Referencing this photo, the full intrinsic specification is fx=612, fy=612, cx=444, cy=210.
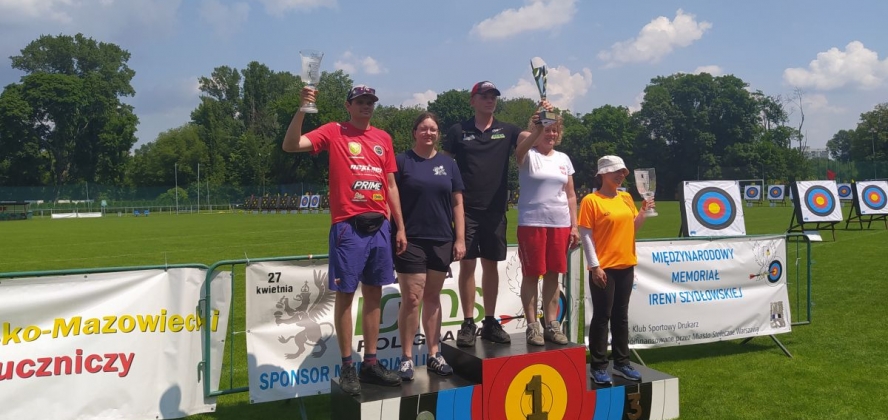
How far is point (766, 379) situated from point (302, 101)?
462 centimetres

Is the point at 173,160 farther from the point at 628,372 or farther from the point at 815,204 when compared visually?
the point at 628,372

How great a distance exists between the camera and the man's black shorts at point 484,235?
466 cm

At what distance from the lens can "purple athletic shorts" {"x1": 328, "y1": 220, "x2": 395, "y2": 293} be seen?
3.99 meters

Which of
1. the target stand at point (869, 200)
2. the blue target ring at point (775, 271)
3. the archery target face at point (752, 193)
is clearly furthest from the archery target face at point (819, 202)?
the archery target face at point (752, 193)

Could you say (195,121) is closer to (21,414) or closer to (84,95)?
(84,95)

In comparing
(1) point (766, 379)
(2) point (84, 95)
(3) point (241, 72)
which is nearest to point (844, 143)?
(3) point (241, 72)

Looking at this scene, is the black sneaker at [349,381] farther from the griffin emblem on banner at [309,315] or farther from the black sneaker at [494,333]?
the black sneaker at [494,333]

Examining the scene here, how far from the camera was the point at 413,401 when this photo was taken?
3.95 m

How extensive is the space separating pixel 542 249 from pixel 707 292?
257 centimetres

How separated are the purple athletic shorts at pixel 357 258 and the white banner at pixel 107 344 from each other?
1.08 metres

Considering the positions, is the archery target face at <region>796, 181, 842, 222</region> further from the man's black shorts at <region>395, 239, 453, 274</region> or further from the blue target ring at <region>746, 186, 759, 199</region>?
the blue target ring at <region>746, 186, 759, 199</region>

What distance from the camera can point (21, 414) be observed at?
3936 mm

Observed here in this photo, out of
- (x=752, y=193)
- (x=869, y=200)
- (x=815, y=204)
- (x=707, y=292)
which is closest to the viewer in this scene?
(x=707, y=292)

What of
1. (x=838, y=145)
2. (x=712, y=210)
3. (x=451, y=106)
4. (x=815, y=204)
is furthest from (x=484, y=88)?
(x=838, y=145)
